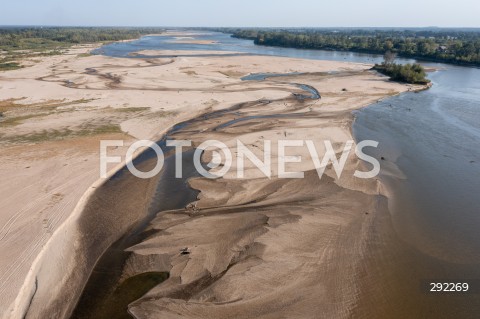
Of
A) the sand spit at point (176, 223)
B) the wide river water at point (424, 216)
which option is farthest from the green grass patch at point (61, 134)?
the wide river water at point (424, 216)

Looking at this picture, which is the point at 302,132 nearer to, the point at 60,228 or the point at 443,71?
the point at 60,228

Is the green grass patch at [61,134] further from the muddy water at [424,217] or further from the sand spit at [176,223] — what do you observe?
the muddy water at [424,217]

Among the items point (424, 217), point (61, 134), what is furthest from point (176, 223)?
point (61, 134)

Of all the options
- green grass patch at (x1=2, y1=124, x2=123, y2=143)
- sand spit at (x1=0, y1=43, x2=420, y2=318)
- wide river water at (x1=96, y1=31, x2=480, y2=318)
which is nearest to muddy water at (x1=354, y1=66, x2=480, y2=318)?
wide river water at (x1=96, y1=31, x2=480, y2=318)

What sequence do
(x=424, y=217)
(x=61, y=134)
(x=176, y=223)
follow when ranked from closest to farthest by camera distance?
(x=176, y=223), (x=424, y=217), (x=61, y=134)

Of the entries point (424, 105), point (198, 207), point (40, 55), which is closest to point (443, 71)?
point (424, 105)

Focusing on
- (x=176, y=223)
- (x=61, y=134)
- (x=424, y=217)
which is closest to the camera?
(x=176, y=223)

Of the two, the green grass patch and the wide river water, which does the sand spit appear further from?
the wide river water

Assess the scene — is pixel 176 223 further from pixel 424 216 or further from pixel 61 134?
pixel 61 134
